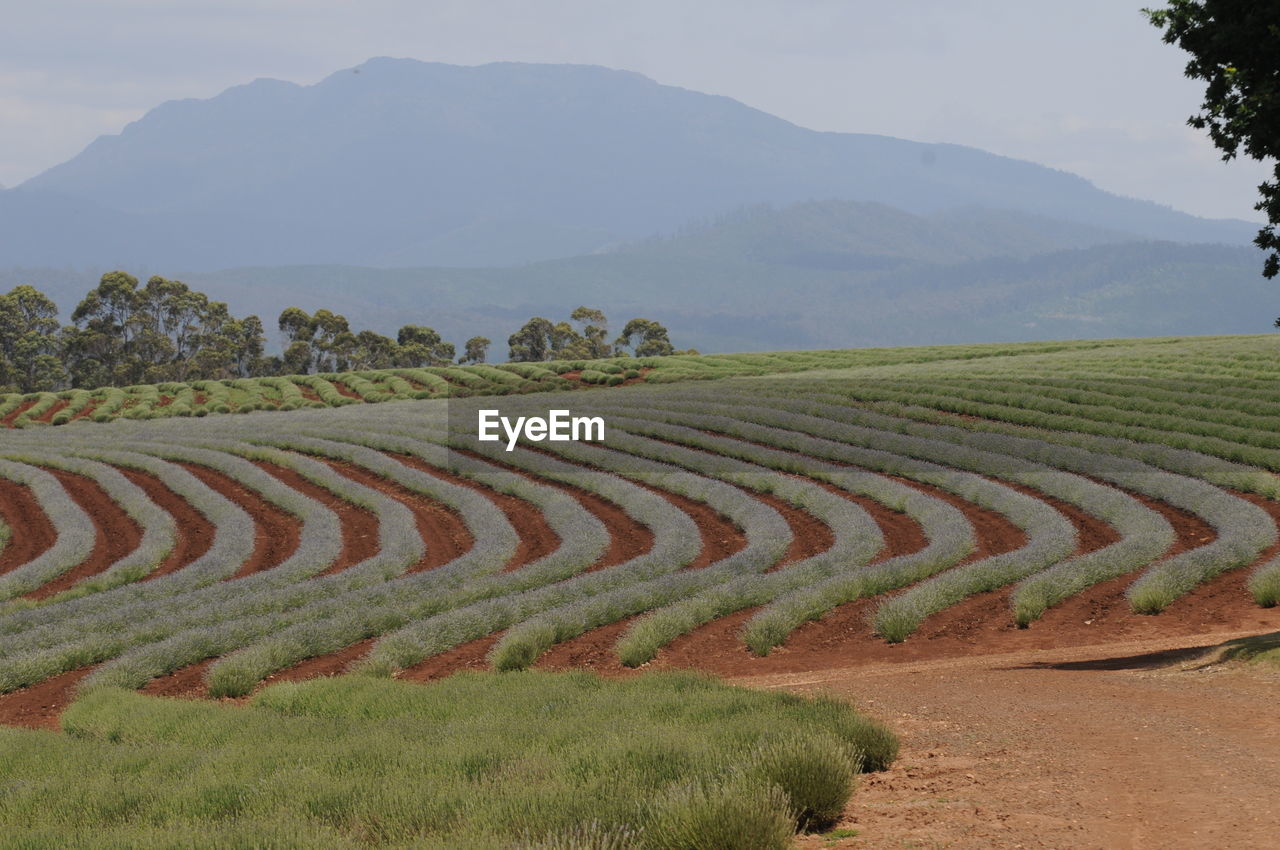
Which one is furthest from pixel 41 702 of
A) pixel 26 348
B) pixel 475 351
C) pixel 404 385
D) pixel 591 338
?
pixel 475 351

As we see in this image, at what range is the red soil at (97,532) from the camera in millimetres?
20266

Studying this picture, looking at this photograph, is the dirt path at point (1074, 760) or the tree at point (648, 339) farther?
the tree at point (648, 339)

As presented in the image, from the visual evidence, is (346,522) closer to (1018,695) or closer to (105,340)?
(1018,695)

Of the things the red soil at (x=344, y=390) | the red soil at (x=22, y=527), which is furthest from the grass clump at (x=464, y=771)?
the red soil at (x=344, y=390)

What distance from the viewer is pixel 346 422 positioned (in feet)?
139

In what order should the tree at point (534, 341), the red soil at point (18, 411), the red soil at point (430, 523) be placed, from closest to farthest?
the red soil at point (430, 523), the red soil at point (18, 411), the tree at point (534, 341)

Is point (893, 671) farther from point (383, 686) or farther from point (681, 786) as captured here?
point (681, 786)

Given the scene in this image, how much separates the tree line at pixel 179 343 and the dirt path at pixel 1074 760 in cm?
10180

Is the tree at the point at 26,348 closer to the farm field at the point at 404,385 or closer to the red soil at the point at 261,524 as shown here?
the farm field at the point at 404,385

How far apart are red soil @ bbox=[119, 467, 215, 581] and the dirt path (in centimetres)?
1487

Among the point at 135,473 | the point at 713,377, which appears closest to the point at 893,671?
the point at 135,473

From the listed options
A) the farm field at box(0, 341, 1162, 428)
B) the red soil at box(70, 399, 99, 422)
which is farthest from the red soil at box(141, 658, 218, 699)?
the red soil at box(70, 399, 99, 422)

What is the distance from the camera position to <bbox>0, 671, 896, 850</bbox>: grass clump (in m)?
5.48

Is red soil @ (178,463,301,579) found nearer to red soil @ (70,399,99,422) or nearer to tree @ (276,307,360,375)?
red soil @ (70,399,99,422)
